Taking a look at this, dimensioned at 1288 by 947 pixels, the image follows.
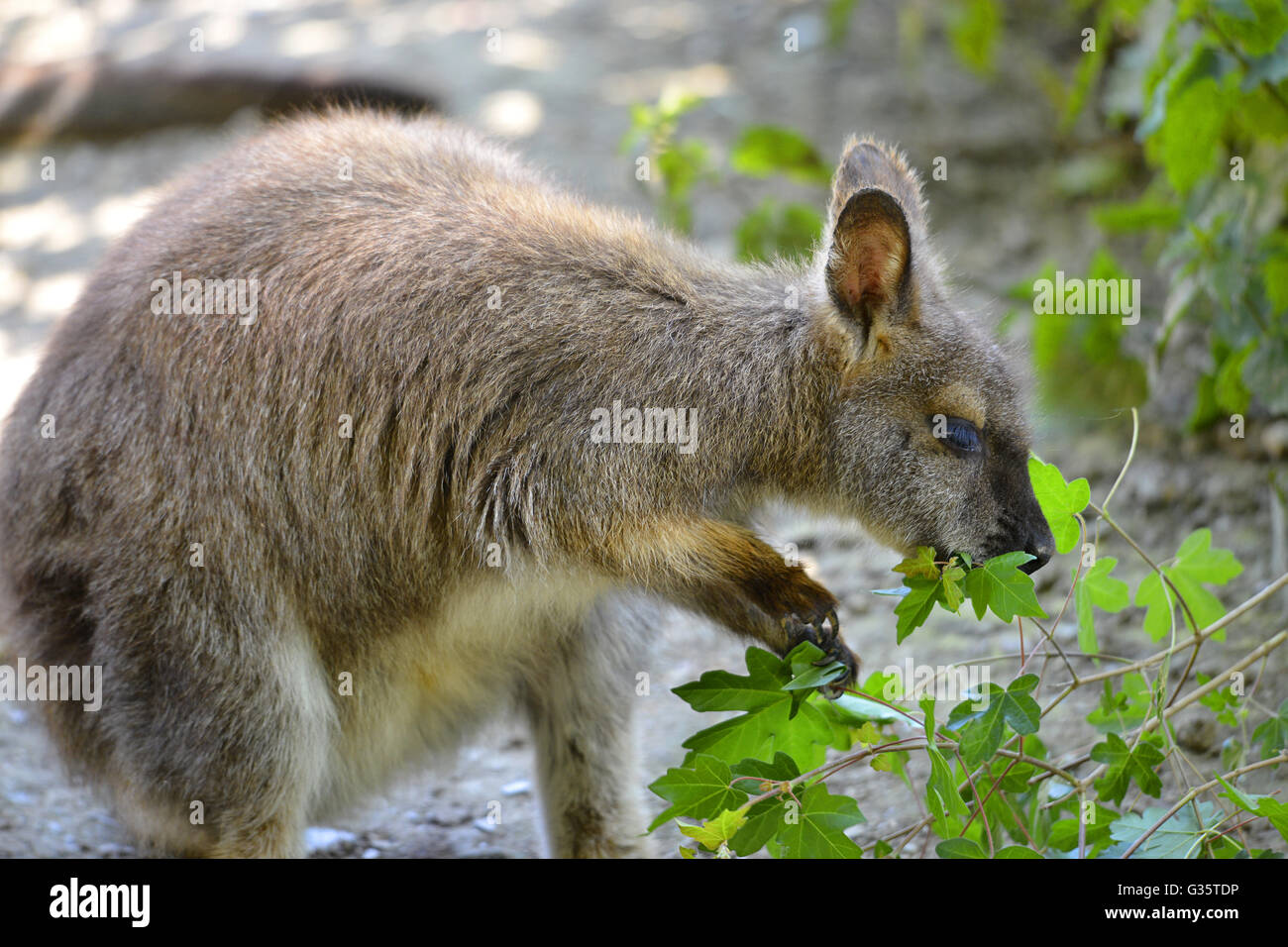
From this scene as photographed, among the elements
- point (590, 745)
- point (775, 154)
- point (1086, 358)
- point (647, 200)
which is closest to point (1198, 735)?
point (590, 745)

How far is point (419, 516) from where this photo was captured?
145 inches

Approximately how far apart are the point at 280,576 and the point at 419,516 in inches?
15.9

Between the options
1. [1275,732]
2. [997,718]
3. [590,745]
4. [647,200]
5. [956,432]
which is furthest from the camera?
[647,200]

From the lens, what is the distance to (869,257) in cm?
359

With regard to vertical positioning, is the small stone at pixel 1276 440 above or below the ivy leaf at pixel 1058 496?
above

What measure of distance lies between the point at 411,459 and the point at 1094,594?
1876mm

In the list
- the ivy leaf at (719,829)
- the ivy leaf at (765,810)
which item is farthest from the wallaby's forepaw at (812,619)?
the ivy leaf at (719,829)

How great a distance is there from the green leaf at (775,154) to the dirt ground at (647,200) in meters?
0.48

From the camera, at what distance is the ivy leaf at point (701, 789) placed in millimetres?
3203

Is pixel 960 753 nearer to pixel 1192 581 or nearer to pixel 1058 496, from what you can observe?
pixel 1058 496

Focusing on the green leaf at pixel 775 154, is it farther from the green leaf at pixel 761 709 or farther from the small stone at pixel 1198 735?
the green leaf at pixel 761 709

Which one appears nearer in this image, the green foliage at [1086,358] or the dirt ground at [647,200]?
the dirt ground at [647,200]

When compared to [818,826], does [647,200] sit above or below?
above

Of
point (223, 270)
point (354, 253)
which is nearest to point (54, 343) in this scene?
point (223, 270)
